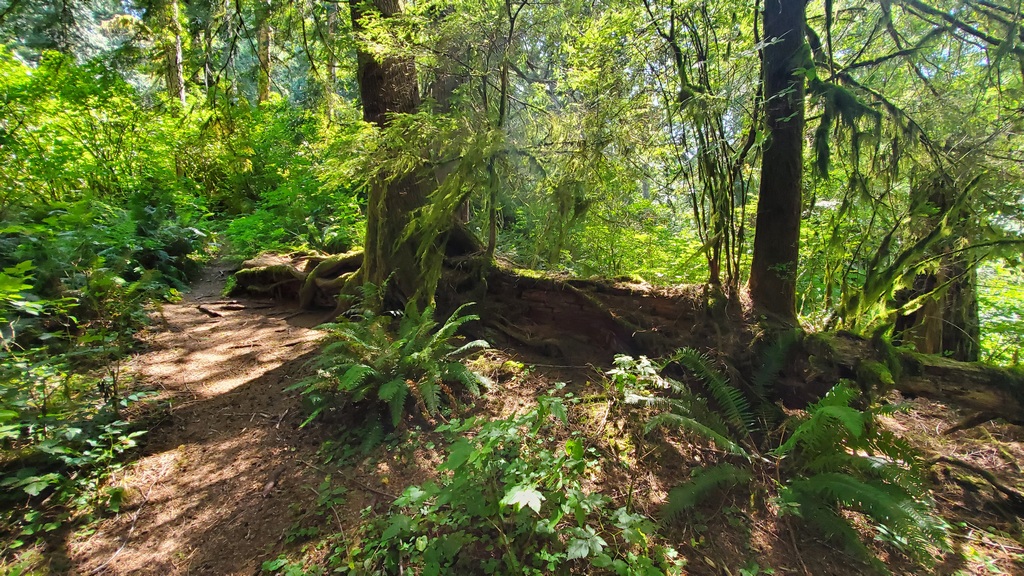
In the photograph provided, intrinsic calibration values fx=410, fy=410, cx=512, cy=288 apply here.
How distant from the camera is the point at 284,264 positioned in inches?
Answer: 295

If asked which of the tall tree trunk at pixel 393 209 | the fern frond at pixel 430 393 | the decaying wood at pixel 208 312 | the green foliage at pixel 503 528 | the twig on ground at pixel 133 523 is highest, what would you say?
the tall tree trunk at pixel 393 209

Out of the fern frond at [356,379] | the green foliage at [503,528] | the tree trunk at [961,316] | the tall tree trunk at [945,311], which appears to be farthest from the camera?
the tree trunk at [961,316]

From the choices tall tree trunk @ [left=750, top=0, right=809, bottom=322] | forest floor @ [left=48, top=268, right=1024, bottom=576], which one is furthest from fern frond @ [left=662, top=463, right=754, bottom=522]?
tall tree trunk @ [left=750, top=0, right=809, bottom=322]

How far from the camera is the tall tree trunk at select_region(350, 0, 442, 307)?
5285 millimetres

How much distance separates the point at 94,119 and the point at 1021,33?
45.5ft

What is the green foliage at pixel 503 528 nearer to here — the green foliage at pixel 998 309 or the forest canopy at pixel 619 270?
the forest canopy at pixel 619 270

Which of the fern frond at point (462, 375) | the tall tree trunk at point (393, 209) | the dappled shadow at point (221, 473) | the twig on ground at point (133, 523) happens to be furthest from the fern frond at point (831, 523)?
the twig on ground at point (133, 523)

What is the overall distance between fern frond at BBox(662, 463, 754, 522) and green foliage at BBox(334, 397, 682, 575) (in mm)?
230

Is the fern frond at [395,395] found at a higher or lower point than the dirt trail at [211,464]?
higher

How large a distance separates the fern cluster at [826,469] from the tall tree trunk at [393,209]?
301cm

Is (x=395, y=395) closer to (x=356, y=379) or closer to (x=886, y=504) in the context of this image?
(x=356, y=379)

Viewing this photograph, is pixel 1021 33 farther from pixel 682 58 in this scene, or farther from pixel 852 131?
pixel 682 58

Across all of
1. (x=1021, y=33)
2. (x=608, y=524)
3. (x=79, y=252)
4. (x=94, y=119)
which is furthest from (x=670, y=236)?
(x=94, y=119)

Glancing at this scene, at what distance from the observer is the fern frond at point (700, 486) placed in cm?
276
